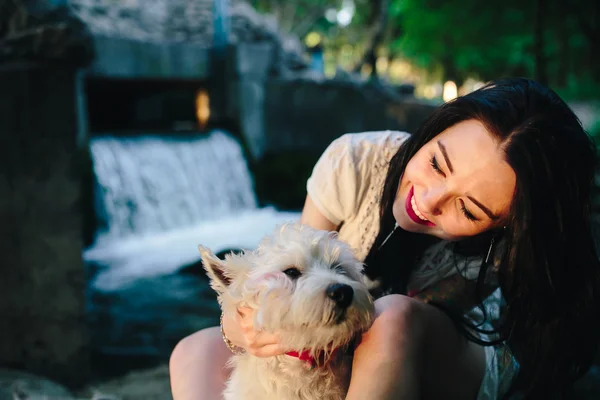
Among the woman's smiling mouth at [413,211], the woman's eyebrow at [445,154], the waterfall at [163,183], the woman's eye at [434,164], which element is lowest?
the waterfall at [163,183]

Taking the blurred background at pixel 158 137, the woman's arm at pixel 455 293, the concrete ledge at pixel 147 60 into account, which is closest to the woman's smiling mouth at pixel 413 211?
the woman's arm at pixel 455 293

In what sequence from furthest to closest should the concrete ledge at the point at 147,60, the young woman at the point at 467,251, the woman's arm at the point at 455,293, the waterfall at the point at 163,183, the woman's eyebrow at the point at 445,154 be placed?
the concrete ledge at the point at 147,60
the waterfall at the point at 163,183
the woman's arm at the point at 455,293
the woman's eyebrow at the point at 445,154
the young woman at the point at 467,251

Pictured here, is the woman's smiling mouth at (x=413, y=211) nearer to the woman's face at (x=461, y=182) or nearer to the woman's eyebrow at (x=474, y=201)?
the woman's face at (x=461, y=182)

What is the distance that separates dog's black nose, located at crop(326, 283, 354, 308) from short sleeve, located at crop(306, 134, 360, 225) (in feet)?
2.59

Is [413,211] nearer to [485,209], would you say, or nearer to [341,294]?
[485,209]

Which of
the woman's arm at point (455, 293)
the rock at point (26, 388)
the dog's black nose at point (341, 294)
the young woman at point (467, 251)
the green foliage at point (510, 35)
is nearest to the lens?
the dog's black nose at point (341, 294)

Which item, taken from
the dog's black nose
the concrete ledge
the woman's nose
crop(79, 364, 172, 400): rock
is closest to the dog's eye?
the dog's black nose

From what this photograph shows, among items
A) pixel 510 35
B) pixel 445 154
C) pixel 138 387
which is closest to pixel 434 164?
pixel 445 154

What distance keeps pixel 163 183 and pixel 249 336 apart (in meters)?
7.77

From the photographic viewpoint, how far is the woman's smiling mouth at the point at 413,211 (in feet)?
6.70

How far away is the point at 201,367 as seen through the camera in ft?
6.79

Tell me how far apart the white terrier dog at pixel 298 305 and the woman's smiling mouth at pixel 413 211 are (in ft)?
1.12

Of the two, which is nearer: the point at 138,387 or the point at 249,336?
the point at 249,336

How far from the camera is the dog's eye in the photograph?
168 cm
